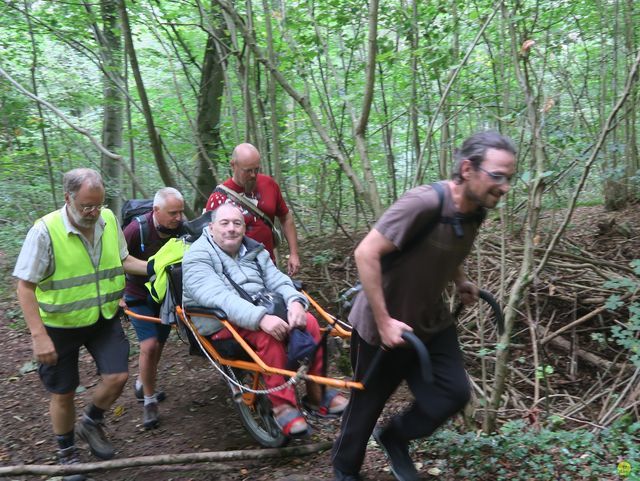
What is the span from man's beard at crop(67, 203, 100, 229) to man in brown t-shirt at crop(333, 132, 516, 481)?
2051mm

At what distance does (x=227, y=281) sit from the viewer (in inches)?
162

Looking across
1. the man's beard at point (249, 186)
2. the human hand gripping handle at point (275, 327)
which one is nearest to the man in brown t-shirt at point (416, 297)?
the human hand gripping handle at point (275, 327)

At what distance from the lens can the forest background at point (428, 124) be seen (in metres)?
4.70

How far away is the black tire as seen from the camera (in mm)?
4024

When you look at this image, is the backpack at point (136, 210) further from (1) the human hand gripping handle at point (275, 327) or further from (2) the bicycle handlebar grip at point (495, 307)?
(2) the bicycle handlebar grip at point (495, 307)

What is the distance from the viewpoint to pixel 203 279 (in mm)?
4027

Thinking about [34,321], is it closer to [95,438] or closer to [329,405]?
[95,438]

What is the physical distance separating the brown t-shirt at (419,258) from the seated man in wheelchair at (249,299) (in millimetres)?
1013

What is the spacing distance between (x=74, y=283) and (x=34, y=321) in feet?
1.25

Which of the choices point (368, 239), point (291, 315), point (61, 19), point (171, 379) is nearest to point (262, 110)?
point (61, 19)

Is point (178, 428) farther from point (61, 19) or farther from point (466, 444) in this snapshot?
point (61, 19)

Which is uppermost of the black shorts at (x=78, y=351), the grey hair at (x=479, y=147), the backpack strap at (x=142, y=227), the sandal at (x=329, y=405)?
the grey hair at (x=479, y=147)

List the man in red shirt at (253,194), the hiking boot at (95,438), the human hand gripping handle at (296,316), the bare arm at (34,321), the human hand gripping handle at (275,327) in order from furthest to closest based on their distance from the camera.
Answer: the man in red shirt at (253,194)
the hiking boot at (95,438)
the human hand gripping handle at (296,316)
the human hand gripping handle at (275,327)
the bare arm at (34,321)

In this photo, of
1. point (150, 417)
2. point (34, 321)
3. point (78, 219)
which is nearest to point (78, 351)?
point (34, 321)
